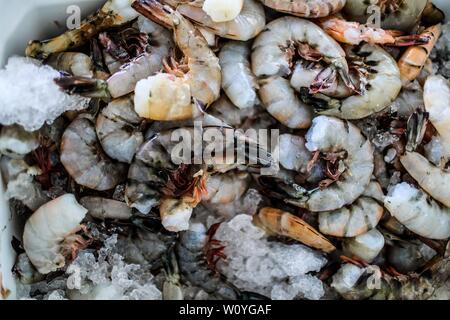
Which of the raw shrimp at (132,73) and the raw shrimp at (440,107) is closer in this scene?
the raw shrimp at (132,73)

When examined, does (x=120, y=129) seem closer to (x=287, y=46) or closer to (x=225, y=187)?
(x=225, y=187)

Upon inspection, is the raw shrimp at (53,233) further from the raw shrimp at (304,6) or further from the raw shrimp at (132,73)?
the raw shrimp at (304,6)

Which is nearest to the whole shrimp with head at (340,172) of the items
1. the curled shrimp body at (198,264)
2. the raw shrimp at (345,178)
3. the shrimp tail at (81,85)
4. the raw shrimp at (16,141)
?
the raw shrimp at (345,178)

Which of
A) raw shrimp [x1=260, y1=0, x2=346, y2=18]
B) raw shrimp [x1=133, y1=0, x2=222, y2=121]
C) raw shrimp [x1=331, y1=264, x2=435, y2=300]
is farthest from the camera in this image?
raw shrimp [x1=331, y1=264, x2=435, y2=300]

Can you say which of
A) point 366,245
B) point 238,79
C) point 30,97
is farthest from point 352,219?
point 30,97

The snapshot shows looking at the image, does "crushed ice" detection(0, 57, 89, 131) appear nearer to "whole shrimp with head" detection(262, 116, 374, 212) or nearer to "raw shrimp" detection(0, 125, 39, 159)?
"raw shrimp" detection(0, 125, 39, 159)

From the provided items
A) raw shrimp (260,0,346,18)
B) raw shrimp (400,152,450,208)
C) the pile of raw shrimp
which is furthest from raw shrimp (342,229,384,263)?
raw shrimp (260,0,346,18)
